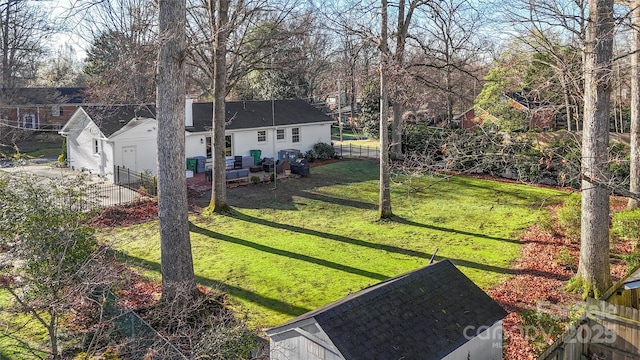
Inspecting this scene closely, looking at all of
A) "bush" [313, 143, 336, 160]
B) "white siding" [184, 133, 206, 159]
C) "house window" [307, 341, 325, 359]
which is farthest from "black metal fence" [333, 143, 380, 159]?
"house window" [307, 341, 325, 359]

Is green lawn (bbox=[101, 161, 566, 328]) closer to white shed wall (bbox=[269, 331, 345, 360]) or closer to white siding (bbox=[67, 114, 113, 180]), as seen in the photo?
white shed wall (bbox=[269, 331, 345, 360])

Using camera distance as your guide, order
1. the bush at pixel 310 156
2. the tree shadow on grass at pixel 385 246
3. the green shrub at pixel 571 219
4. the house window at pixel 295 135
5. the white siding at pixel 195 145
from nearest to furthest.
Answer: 1. the tree shadow on grass at pixel 385 246
2. the green shrub at pixel 571 219
3. the white siding at pixel 195 145
4. the bush at pixel 310 156
5. the house window at pixel 295 135

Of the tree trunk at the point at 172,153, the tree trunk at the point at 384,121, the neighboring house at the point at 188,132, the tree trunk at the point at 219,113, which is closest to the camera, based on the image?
the tree trunk at the point at 172,153

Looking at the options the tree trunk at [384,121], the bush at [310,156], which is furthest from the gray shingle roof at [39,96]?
the tree trunk at [384,121]

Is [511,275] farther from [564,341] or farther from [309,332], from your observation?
[309,332]

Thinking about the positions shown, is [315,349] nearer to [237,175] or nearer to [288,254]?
[288,254]

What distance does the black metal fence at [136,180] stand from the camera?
21141 millimetres

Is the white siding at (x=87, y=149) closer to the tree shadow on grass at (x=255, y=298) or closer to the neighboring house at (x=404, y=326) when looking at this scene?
the tree shadow on grass at (x=255, y=298)

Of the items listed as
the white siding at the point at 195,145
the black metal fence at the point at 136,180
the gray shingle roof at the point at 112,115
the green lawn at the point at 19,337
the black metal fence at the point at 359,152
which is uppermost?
the gray shingle roof at the point at 112,115

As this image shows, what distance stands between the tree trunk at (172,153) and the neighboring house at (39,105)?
104 ft

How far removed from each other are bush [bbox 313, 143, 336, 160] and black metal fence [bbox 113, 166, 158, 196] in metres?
11.9

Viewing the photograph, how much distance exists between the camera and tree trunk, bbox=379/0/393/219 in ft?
54.5

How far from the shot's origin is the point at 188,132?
85.5ft

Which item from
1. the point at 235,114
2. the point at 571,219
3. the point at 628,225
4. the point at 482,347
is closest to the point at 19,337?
the point at 482,347
